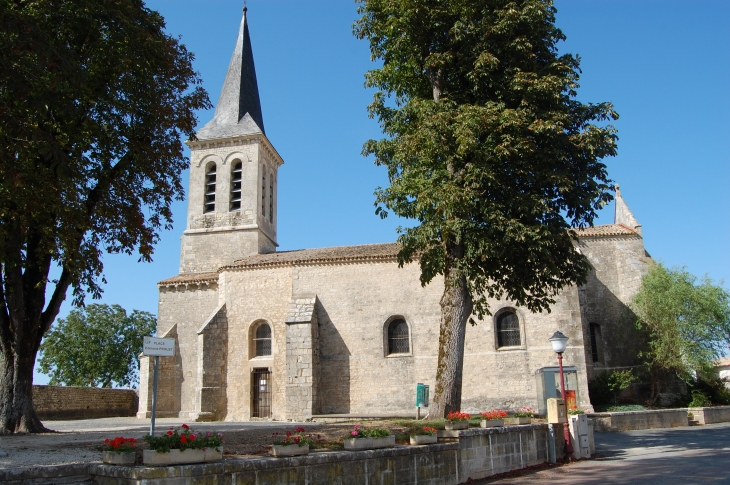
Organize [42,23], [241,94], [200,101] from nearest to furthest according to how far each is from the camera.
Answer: [42,23] → [200,101] → [241,94]

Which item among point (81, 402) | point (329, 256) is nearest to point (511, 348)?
point (329, 256)

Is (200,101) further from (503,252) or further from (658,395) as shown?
(658,395)

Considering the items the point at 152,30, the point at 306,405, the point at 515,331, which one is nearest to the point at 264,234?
the point at 306,405

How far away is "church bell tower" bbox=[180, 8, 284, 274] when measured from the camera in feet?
101

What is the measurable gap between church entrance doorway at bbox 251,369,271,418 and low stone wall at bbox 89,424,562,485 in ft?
46.8

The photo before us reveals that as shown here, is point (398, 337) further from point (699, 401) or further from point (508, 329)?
point (699, 401)

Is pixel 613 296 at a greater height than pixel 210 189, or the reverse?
pixel 210 189

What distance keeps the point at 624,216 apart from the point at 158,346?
28.3 meters

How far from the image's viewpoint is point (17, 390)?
1376 centimetres

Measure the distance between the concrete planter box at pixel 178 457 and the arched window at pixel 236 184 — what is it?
2537 cm

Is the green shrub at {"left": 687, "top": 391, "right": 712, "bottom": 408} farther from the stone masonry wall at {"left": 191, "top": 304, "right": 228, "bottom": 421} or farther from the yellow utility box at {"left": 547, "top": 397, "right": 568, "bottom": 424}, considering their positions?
the stone masonry wall at {"left": 191, "top": 304, "right": 228, "bottom": 421}

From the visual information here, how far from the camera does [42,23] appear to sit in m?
12.4

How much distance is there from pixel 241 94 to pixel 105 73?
20689 millimetres

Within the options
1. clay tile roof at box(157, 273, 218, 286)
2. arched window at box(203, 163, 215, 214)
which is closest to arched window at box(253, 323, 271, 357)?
clay tile roof at box(157, 273, 218, 286)
